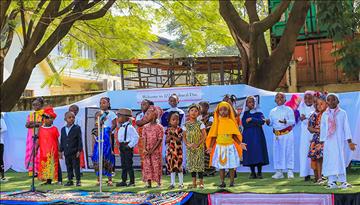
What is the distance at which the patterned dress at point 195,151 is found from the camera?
956 cm

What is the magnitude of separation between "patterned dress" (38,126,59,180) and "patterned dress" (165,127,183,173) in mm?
2579

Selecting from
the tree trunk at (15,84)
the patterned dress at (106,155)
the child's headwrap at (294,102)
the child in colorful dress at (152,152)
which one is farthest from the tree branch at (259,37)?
the tree trunk at (15,84)

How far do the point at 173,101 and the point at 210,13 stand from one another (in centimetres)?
597

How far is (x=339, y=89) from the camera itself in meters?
15.6

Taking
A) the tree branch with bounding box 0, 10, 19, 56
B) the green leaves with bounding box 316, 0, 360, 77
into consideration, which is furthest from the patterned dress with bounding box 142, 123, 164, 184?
the tree branch with bounding box 0, 10, 19, 56

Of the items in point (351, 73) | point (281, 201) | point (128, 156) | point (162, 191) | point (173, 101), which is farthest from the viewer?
point (173, 101)

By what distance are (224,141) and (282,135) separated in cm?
204

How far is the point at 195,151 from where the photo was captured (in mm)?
9680

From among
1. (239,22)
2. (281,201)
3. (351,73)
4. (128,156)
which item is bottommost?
(281,201)

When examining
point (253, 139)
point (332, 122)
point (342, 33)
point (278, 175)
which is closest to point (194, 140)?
point (253, 139)

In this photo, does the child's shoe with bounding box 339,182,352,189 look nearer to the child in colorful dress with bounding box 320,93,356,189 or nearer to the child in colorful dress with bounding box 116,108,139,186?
the child in colorful dress with bounding box 320,93,356,189

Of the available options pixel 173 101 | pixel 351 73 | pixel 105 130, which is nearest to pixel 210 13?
pixel 173 101

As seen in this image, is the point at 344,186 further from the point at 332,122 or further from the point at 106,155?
the point at 106,155

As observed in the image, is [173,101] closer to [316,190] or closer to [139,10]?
[316,190]
